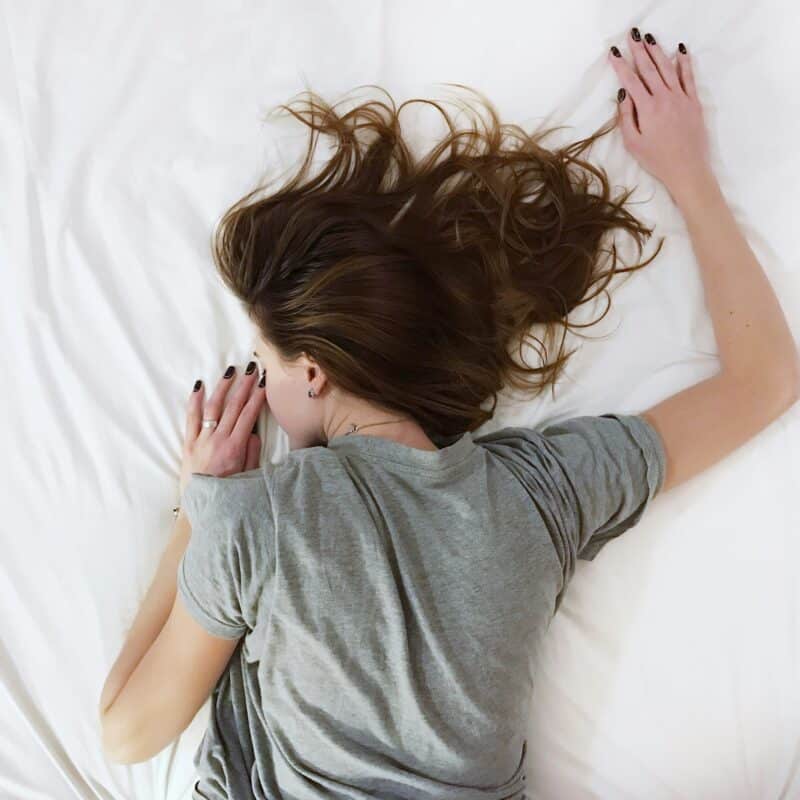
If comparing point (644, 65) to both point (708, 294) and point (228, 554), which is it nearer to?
point (708, 294)

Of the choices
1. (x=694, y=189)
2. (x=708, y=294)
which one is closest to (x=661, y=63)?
(x=694, y=189)

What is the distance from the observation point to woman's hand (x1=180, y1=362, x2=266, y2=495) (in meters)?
1.14

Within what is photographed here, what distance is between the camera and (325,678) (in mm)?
953

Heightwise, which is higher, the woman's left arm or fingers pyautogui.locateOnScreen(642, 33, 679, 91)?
fingers pyautogui.locateOnScreen(642, 33, 679, 91)

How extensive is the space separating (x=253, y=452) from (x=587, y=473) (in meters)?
0.45

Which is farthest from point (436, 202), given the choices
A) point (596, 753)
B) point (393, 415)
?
point (596, 753)

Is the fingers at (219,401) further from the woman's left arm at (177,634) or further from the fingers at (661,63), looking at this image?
the fingers at (661,63)

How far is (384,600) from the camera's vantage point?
0.94 meters

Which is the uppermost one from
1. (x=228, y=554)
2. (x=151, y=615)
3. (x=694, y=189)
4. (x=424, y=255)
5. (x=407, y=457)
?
(x=694, y=189)

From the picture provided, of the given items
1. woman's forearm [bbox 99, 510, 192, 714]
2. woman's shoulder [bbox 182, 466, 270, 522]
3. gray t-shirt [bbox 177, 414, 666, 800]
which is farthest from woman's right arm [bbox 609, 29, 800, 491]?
woman's forearm [bbox 99, 510, 192, 714]

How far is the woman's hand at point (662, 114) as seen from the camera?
1.22m

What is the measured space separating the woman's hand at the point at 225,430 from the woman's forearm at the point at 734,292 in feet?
2.11

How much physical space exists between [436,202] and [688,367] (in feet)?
1.38

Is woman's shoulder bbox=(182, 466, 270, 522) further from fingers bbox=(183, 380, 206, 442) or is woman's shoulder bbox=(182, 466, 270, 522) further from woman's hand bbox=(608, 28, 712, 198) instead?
woman's hand bbox=(608, 28, 712, 198)
